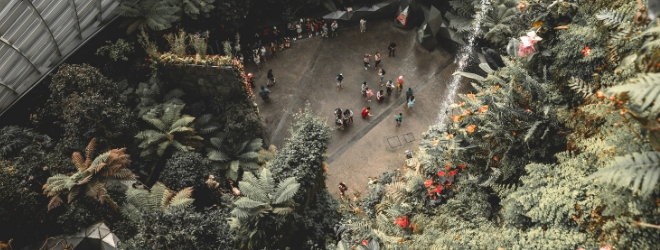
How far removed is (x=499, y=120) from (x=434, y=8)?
422 inches

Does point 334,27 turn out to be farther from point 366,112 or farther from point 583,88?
point 583,88

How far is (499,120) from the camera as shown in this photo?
31.1 feet

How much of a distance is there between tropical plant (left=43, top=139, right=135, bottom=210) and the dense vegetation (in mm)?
39

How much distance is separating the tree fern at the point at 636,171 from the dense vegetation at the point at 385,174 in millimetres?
20

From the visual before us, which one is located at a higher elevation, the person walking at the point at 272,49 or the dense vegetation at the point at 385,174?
the person walking at the point at 272,49

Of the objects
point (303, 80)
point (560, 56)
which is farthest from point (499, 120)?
point (303, 80)

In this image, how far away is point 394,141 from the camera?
16969 mm

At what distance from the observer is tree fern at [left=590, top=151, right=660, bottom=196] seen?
5.32m

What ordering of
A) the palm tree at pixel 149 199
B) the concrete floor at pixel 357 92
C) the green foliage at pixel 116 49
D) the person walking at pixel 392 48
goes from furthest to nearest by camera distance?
1. the person walking at pixel 392 48
2. the concrete floor at pixel 357 92
3. the green foliage at pixel 116 49
4. the palm tree at pixel 149 199

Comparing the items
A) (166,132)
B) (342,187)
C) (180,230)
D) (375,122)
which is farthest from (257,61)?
(180,230)

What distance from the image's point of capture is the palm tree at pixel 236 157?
14859 millimetres

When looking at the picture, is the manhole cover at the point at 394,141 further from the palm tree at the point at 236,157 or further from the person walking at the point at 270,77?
the person walking at the point at 270,77

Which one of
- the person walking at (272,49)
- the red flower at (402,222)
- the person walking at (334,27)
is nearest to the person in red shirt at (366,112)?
the person walking at (334,27)

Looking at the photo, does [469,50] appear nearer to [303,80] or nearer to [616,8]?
[303,80]
